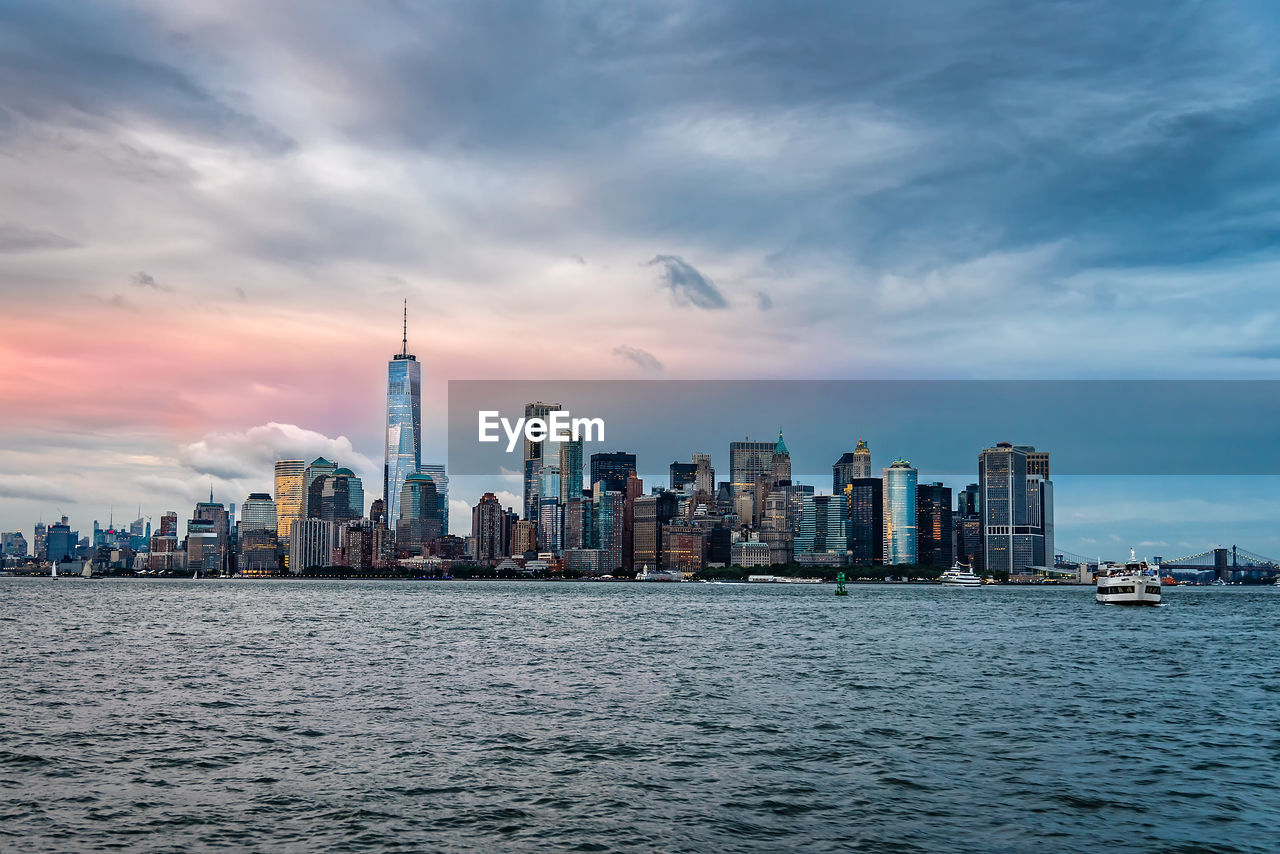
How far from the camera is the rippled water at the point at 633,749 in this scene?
3108 centimetres

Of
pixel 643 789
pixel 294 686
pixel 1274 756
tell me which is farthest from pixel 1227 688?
pixel 294 686

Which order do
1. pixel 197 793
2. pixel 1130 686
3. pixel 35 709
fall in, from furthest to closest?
pixel 1130 686 < pixel 35 709 < pixel 197 793

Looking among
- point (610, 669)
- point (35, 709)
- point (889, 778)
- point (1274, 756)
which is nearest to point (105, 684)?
point (35, 709)

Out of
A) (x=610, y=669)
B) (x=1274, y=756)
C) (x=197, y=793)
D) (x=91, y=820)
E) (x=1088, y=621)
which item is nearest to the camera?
(x=91, y=820)

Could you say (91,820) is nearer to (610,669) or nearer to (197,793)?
(197,793)

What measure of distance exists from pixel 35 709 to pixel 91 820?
993 inches

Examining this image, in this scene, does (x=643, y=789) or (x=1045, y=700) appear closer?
(x=643, y=789)

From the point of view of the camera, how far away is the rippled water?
102 feet

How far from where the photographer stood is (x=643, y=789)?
36.3m

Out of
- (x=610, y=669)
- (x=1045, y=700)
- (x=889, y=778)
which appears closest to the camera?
(x=889, y=778)

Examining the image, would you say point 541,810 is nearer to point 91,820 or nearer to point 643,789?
point 643,789

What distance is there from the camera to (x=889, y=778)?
1507 inches

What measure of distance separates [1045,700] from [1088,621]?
320ft

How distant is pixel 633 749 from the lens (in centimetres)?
4347
